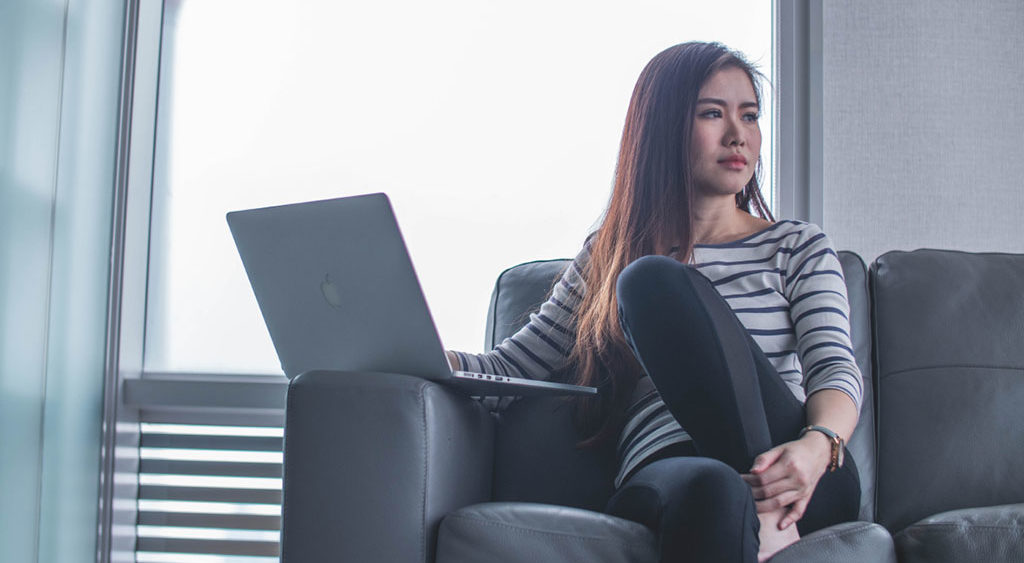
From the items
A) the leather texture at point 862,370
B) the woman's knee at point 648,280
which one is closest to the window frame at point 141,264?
the leather texture at point 862,370

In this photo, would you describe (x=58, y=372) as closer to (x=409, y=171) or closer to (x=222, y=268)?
(x=222, y=268)

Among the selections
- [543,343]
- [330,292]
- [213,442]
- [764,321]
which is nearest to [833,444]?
[764,321]

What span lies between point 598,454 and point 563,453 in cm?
6

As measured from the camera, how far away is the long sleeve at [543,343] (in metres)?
1.48

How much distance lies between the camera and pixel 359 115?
211 cm

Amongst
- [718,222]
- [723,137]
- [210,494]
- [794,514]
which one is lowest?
[210,494]

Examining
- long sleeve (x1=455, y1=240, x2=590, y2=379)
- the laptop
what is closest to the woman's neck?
long sleeve (x1=455, y1=240, x2=590, y2=379)

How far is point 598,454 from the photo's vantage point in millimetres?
1418

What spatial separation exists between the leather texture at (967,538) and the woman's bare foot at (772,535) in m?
0.21

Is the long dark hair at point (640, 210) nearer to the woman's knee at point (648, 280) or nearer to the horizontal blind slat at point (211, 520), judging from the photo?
the woman's knee at point (648, 280)

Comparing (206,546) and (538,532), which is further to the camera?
(206,546)

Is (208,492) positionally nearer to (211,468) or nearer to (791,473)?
(211,468)

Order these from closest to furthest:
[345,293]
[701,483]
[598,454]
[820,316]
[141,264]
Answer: [701,483], [345,293], [820,316], [598,454], [141,264]

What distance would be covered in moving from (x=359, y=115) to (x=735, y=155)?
3.31 feet
